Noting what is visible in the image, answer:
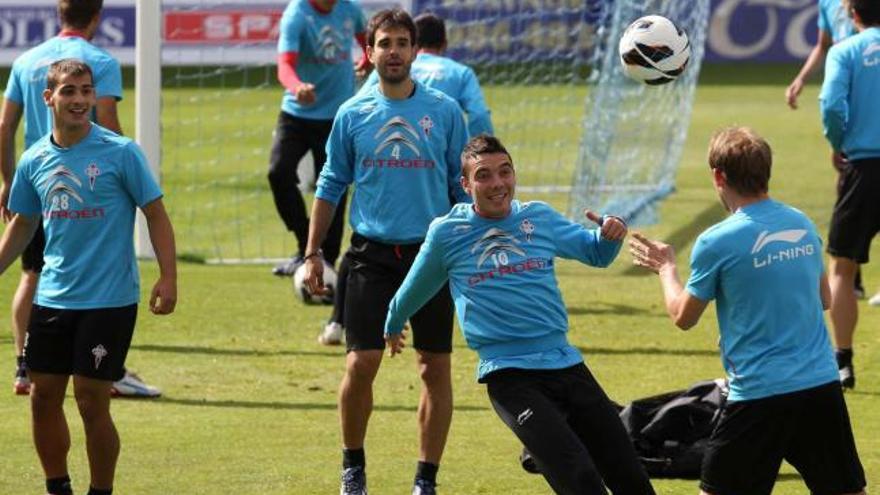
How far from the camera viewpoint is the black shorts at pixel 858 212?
11.0 metres

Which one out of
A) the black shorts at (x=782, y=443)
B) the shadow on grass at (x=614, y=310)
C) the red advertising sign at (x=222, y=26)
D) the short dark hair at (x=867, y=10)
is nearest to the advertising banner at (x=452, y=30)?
the red advertising sign at (x=222, y=26)

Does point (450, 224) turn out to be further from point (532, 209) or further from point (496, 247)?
point (532, 209)

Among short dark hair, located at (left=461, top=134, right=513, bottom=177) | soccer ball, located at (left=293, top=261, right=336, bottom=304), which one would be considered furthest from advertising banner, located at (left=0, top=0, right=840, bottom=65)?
short dark hair, located at (left=461, top=134, right=513, bottom=177)

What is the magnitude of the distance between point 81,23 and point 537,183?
390 inches

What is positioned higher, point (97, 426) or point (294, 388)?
point (97, 426)

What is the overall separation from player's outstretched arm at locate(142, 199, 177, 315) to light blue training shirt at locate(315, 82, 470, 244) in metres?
0.94

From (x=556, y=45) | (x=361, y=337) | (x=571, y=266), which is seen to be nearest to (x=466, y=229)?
(x=361, y=337)

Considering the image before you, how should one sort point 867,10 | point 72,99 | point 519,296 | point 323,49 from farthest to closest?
point 323,49, point 867,10, point 72,99, point 519,296

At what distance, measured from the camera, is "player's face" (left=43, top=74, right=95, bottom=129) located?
8109 millimetres

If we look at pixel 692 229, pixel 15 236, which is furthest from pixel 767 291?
pixel 692 229

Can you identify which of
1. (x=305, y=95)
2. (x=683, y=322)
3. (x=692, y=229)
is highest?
(x=683, y=322)

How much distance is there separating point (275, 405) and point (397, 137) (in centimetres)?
241

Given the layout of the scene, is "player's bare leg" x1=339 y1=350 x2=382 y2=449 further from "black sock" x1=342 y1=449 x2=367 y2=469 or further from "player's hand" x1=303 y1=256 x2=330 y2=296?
"player's hand" x1=303 y1=256 x2=330 y2=296

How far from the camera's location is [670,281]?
7094 millimetres
